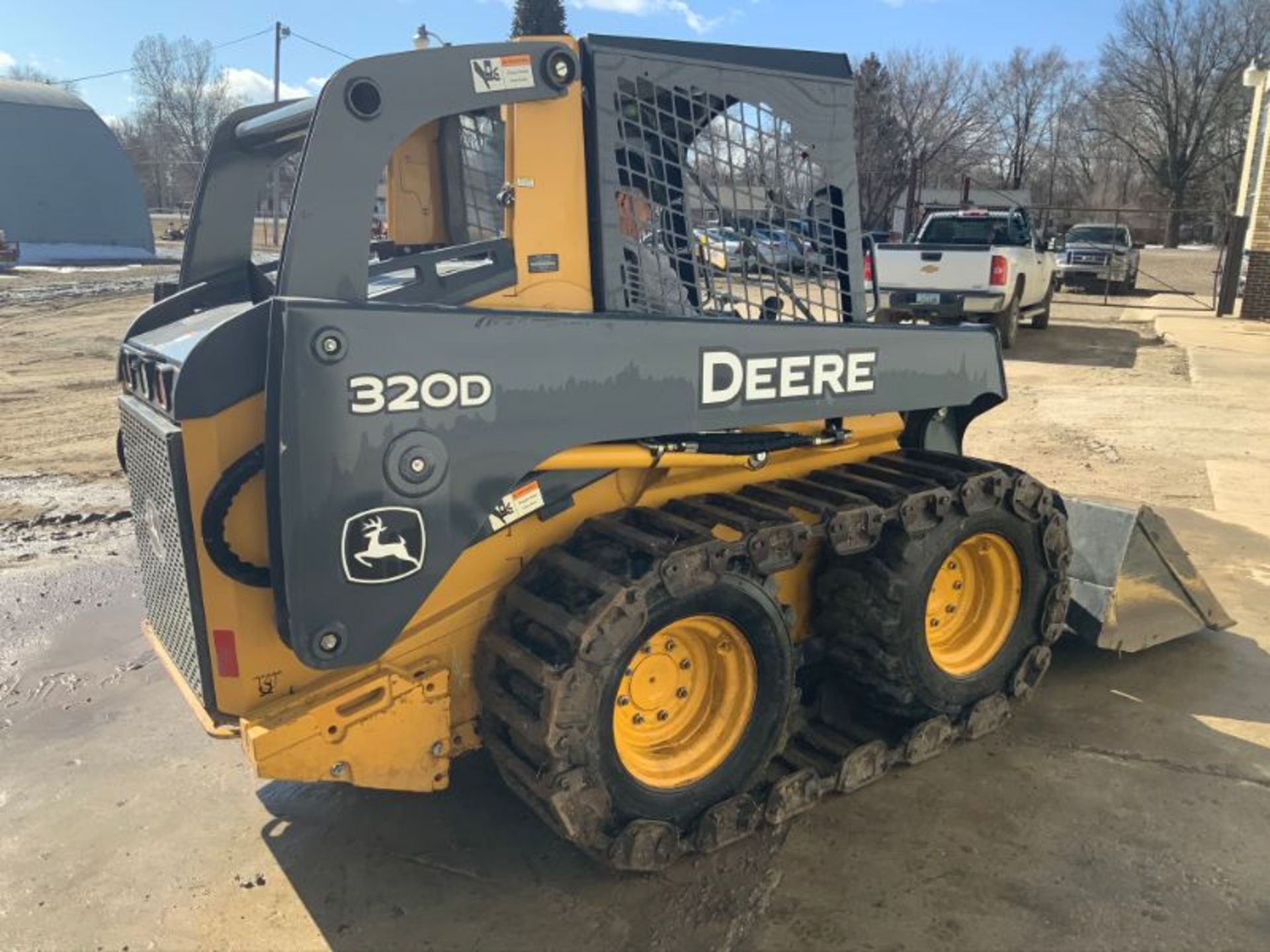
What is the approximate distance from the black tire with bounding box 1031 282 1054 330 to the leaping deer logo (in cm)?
1630

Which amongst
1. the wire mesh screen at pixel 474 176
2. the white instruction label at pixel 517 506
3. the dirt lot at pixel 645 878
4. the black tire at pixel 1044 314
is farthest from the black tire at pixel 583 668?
the black tire at pixel 1044 314

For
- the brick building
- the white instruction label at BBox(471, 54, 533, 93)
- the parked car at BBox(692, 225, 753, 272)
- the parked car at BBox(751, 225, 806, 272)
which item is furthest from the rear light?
the white instruction label at BBox(471, 54, 533, 93)

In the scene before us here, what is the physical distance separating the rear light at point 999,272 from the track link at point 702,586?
10.3 meters

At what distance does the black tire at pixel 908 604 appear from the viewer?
3.72 m

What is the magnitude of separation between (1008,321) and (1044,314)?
328 cm

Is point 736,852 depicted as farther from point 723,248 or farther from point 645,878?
point 723,248

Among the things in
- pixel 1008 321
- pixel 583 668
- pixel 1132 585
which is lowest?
pixel 1132 585

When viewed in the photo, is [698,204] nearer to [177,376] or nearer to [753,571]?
[753,571]

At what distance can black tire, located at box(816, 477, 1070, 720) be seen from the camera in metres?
3.72

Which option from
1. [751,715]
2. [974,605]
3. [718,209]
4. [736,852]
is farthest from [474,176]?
[974,605]

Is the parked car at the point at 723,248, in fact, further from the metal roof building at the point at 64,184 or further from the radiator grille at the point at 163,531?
the metal roof building at the point at 64,184

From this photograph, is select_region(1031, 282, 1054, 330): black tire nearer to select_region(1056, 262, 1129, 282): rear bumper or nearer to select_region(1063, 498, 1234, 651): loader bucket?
select_region(1056, 262, 1129, 282): rear bumper

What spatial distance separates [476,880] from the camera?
319 centimetres

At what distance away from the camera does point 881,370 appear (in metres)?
3.66
